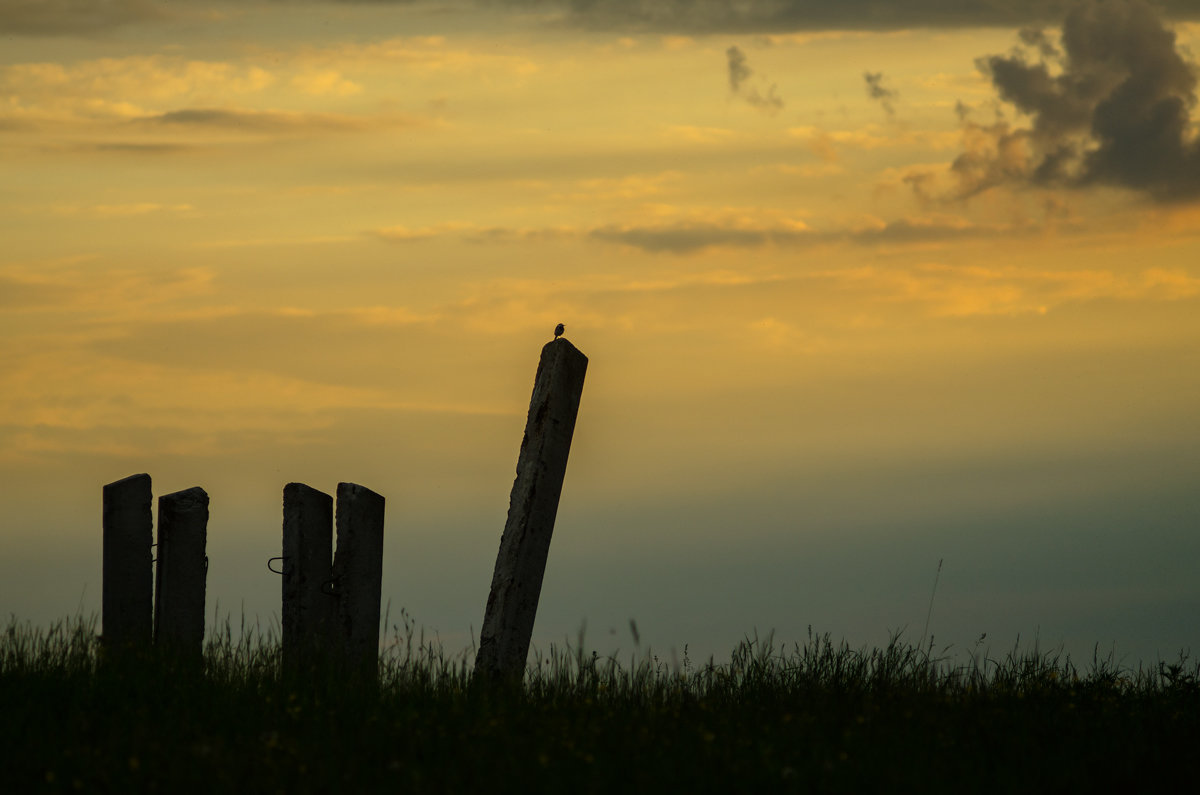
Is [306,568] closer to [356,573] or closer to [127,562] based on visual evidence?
[356,573]

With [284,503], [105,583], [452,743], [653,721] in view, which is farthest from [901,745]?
[105,583]

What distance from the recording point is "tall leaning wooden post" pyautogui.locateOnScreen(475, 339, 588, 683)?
8641 millimetres

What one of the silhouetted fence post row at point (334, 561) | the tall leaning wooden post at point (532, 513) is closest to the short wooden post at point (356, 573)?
the silhouetted fence post row at point (334, 561)

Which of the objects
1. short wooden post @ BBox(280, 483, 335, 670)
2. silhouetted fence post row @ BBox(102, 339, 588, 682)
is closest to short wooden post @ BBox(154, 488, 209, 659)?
silhouetted fence post row @ BBox(102, 339, 588, 682)

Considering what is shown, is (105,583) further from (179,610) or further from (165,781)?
(165,781)

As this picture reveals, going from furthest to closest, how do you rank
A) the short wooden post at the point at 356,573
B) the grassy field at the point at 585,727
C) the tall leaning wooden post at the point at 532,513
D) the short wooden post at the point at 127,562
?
the short wooden post at the point at 356,573
the tall leaning wooden post at the point at 532,513
the short wooden post at the point at 127,562
the grassy field at the point at 585,727

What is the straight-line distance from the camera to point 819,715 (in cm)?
728

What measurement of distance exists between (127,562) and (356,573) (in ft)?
5.17

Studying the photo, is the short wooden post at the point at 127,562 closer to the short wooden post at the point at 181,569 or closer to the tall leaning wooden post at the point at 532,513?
the short wooden post at the point at 181,569

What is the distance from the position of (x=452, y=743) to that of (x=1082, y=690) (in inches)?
187

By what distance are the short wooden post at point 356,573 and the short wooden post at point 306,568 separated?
11cm

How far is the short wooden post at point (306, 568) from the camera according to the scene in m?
8.66

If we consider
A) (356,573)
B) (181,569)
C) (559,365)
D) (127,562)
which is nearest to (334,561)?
(356,573)

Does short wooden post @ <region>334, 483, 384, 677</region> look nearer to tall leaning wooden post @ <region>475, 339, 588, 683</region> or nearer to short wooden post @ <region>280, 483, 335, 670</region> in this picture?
short wooden post @ <region>280, 483, 335, 670</region>
